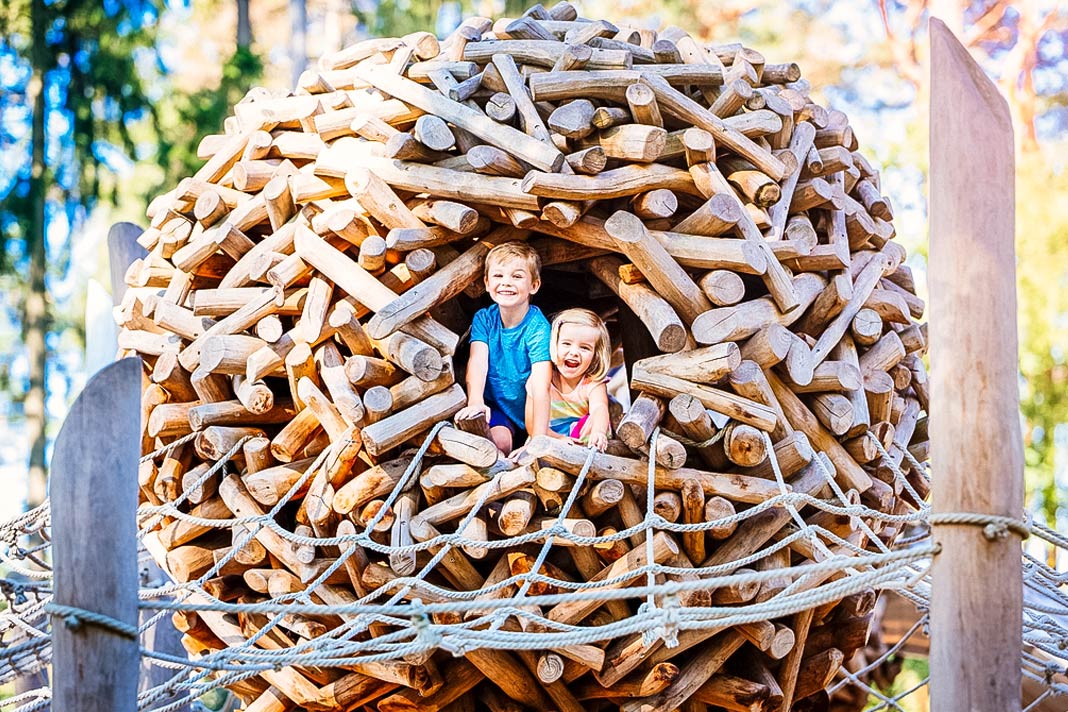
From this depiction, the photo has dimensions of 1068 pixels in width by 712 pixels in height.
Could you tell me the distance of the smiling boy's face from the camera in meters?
2.68

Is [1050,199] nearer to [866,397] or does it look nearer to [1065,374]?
[1065,374]

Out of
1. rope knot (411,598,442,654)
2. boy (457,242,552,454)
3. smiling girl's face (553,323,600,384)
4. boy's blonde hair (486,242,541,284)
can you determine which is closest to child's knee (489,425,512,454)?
boy (457,242,552,454)

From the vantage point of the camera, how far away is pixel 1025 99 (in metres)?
8.37

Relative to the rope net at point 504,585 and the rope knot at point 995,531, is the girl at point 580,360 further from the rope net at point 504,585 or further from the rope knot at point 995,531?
the rope knot at point 995,531

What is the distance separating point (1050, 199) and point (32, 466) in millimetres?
6091

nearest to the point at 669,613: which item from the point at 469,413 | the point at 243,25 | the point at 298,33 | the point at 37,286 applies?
the point at 469,413

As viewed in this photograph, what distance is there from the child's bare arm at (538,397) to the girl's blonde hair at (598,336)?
0.15 feet

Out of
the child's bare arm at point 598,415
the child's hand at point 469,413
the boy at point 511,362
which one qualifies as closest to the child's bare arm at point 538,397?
the boy at point 511,362

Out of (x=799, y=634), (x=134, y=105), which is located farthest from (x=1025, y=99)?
(x=799, y=634)

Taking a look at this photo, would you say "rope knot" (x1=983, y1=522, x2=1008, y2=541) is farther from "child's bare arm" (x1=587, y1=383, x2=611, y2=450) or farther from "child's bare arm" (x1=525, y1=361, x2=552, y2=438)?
"child's bare arm" (x1=525, y1=361, x2=552, y2=438)

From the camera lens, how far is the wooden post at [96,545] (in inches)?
72.2

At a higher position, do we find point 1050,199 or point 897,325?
point 1050,199

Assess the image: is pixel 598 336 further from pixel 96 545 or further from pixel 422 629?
pixel 96 545

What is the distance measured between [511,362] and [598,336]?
0.74ft
